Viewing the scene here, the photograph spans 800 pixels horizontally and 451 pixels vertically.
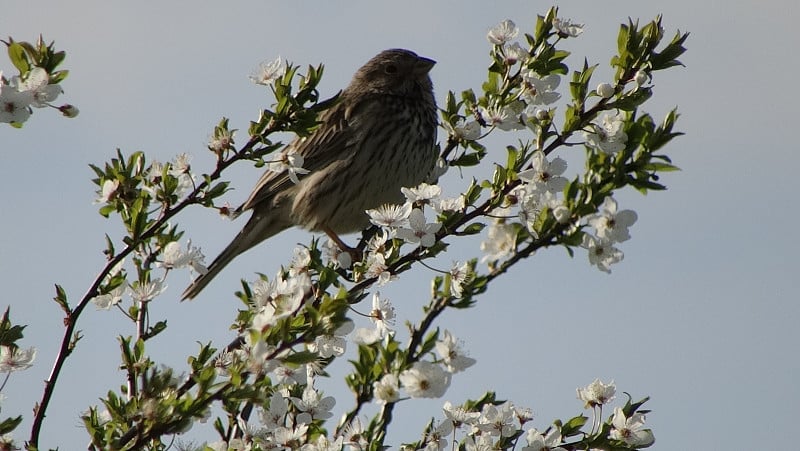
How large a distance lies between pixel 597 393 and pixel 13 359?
220 centimetres

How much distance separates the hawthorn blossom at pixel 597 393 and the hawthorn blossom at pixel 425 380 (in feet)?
3.58

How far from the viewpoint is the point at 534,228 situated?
354 centimetres

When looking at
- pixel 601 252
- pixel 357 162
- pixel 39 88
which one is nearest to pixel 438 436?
pixel 601 252

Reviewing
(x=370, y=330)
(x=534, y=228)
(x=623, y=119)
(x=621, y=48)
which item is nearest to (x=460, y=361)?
(x=370, y=330)

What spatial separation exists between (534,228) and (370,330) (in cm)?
66

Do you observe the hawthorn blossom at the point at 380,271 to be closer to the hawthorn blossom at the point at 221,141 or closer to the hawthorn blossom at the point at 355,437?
the hawthorn blossom at the point at 355,437

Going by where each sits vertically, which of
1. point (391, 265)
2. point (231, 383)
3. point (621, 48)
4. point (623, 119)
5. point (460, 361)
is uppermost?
point (621, 48)

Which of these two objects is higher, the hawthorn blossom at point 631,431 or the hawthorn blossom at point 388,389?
the hawthorn blossom at point 631,431

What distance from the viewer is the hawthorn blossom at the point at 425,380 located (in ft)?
10.1

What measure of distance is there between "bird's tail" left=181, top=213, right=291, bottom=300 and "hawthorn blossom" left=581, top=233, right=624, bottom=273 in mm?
4028

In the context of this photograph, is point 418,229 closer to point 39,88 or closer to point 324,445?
point 324,445

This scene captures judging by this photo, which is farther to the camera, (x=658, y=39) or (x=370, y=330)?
(x=658, y=39)

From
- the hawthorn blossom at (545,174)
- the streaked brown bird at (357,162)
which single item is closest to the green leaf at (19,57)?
the hawthorn blossom at (545,174)

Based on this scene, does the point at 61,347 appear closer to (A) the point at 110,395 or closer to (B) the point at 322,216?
(A) the point at 110,395
